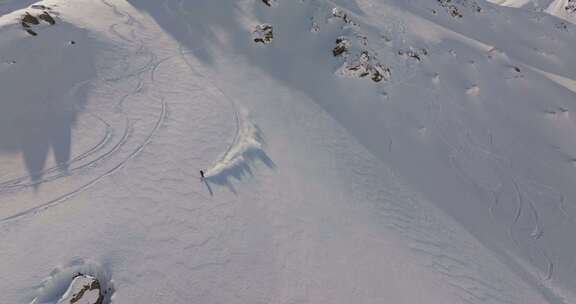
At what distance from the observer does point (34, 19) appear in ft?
51.7

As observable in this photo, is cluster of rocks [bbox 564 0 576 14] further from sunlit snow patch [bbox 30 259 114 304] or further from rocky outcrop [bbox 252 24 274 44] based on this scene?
sunlit snow patch [bbox 30 259 114 304]

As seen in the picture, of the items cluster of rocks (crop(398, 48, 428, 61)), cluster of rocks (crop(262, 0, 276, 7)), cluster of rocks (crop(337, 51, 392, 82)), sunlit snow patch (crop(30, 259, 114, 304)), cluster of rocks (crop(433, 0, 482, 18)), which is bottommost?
sunlit snow patch (crop(30, 259, 114, 304))

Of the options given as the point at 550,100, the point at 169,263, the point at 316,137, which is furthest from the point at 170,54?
the point at 550,100

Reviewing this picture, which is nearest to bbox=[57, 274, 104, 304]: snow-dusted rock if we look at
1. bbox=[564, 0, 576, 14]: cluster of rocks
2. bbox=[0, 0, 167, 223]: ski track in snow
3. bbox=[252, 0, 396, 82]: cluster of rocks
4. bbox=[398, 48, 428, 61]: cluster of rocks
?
bbox=[0, 0, 167, 223]: ski track in snow

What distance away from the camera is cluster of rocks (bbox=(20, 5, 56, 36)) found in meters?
15.3

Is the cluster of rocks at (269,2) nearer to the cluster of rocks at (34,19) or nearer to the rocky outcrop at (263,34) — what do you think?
the rocky outcrop at (263,34)

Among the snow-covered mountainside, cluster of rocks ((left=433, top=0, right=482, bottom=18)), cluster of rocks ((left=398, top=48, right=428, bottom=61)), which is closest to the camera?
the snow-covered mountainside

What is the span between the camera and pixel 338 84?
64.3 feet

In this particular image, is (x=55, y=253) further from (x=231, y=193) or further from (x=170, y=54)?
(x=170, y=54)

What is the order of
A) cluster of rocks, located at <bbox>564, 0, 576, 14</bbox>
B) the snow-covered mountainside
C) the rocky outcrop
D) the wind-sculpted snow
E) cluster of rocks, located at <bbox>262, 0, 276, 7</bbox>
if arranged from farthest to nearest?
cluster of rocks, located at <bbox>564, 0, 576, 14</bbox> → cluster of rocks, located at <bbox>262, 0, 276, 7</bbox> → the rocky outcrop → the wind-sculpted snow → the snow-covered mountainside

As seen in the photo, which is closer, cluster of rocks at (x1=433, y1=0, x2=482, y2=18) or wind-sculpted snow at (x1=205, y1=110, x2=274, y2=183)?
wind-sculpted snow at (x1=205, y1=110, x2=274, y2=183)

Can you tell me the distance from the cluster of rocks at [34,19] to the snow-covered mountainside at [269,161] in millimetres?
87

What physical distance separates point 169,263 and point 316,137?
30.5ft

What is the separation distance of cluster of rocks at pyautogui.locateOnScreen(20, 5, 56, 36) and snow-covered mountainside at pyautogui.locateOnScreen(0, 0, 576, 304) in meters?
0.09
